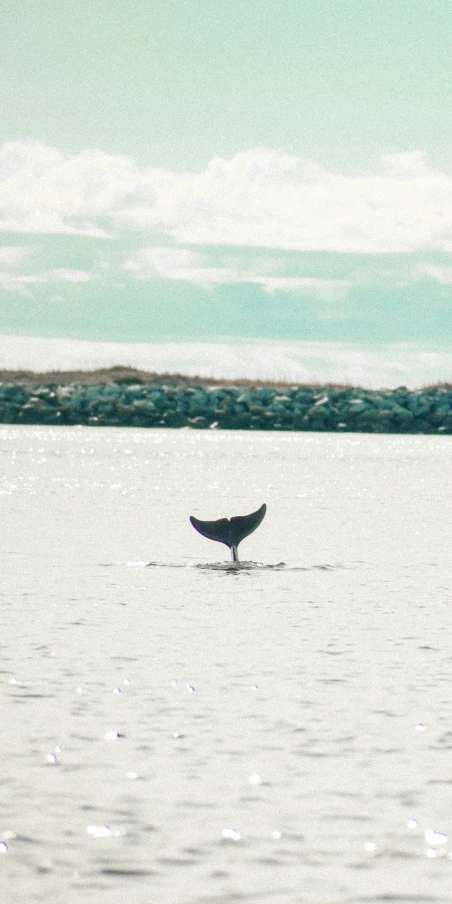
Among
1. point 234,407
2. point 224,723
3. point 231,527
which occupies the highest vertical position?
point 234,407

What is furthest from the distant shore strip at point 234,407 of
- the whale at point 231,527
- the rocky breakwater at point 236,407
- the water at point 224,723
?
the whale at point 231,527

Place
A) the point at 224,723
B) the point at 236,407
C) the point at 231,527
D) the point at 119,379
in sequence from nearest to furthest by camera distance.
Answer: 1. the point at 224,723
2. the point at 231,527
3. the point at 236,407
4. the point at 119,379

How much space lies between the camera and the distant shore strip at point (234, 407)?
110m

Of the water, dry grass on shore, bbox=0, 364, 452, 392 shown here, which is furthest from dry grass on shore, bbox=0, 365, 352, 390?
the water

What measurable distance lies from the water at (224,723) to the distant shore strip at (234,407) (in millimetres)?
84748

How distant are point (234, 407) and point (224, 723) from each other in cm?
9958

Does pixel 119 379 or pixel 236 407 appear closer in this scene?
pixel 236 407

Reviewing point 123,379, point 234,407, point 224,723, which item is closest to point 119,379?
point 123,379

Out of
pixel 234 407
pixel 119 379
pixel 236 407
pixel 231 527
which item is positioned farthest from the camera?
pixel 119 379

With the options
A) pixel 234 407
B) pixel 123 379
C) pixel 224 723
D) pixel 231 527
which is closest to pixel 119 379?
pixel 123 379

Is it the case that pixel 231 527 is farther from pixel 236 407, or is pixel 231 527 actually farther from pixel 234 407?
pixel 234 407

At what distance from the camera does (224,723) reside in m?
10.2

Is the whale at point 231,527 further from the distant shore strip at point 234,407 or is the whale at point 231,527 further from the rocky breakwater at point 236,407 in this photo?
the distant shore strip at point 234,407

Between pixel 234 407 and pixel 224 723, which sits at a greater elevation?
pixel 234 407
